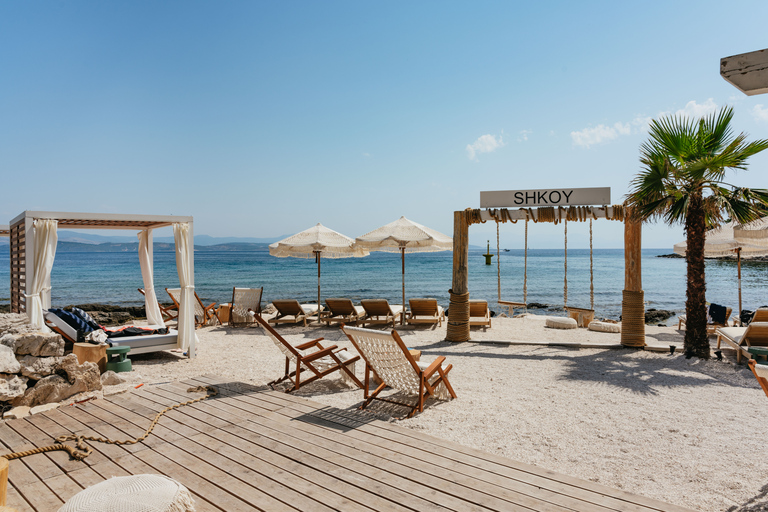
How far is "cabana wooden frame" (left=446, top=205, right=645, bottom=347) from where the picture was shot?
8.09 m

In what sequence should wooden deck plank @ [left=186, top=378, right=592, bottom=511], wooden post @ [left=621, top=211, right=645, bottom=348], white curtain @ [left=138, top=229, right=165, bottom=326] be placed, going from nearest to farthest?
1. wooden deck plank @ [left=186, top=378, right=592, bottom=511]
2. wooden post @ [left=621, top=211, right=645, bottom=348]
3. white curtain @ [left=138, top=229, right=165, bottom=326]

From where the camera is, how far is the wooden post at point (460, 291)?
29.8ft

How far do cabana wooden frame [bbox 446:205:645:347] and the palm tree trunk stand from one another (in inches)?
29.5

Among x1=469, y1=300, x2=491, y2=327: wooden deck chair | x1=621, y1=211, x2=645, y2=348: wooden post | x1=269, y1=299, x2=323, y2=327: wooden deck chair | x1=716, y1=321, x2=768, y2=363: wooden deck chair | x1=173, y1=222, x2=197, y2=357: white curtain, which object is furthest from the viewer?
x1=269, y1=299, x2=323, y2=327: wooden deck chair

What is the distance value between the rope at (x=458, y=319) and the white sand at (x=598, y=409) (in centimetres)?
27

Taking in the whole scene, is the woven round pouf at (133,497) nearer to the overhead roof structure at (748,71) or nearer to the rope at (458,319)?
the overhead roof structure at (748,71)

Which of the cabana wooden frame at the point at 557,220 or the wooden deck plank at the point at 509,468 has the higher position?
the cabana wooden frame at the point at 557,220

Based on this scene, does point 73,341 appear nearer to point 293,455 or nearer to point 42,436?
point 42,436

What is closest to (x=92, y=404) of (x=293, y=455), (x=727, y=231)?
(x=293, y=455)

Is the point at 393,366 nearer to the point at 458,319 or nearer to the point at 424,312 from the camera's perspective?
the point at 458,319

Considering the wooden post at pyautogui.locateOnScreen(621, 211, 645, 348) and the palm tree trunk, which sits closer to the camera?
the palm tree trunk

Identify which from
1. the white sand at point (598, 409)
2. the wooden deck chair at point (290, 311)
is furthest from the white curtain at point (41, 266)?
the wooden deck chair at point (290, 311)

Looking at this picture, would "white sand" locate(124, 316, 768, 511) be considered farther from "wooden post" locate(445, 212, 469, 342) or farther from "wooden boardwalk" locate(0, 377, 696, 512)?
"wooden boardwalk" locate(0, 377, 696, 512)

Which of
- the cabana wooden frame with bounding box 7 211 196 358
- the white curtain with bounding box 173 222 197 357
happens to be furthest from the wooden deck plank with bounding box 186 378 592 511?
the cabana wooden frame with bounding box 7 211 196 358
